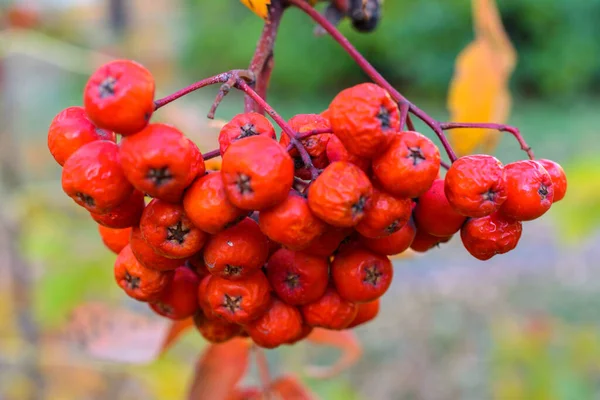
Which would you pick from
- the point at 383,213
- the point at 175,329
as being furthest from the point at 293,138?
the point at 175,329

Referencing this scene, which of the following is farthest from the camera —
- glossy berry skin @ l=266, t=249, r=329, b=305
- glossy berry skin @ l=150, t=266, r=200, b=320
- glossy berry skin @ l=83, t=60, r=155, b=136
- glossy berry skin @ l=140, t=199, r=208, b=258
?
glossy berry skin @ l=150, t=266, r=200, b=320

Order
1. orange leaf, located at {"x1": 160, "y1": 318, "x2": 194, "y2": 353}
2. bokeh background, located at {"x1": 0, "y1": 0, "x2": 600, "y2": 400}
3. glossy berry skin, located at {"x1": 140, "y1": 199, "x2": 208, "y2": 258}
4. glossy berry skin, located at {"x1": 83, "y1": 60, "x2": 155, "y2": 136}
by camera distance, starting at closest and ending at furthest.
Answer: glossy berry skin, located at {"x1": 83, "y1": 60, "x2": 155, "y2": 136}, glossy berry skin, located at {"x1": 140, "y1": 199, "x2": 208, "y2": 258}, orange leaf, located at {"x1": 160, "y1": 318, "x2": 194, "y2": 353}, bokeh background, located at {"x1": 0, "y1": 0, "x2": 600, "y2": 400}

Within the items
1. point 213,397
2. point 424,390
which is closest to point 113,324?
point 213,397

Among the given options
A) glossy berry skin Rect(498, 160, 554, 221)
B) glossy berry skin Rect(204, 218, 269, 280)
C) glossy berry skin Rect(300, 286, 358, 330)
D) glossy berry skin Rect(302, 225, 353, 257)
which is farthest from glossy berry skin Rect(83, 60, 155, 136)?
glossy berry skin Rect(498, 160, 554, 221)

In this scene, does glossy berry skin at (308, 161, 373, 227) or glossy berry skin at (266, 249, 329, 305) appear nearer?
glossy berry skin at (308, 161, 373, 227)

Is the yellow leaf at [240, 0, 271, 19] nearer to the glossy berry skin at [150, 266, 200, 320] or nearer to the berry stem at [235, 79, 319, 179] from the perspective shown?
the berry stem at [235, 79, 319, 179]

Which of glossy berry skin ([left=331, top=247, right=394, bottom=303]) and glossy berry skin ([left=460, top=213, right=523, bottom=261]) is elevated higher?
glossy berry skin ([left=460, top=213, right=523, bottom=261])

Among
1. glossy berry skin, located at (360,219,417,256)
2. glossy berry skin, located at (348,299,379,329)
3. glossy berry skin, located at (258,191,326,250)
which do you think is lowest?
glossy berry skin, located at (348,299,379,329)

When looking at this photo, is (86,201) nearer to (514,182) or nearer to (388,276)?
(388,276)
